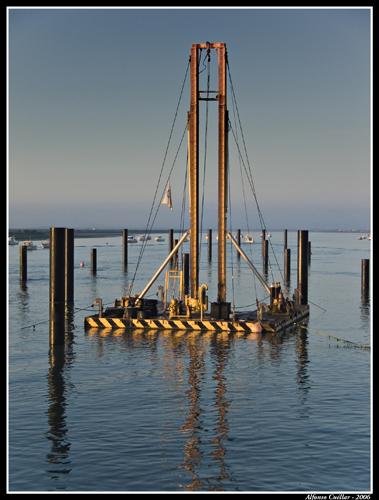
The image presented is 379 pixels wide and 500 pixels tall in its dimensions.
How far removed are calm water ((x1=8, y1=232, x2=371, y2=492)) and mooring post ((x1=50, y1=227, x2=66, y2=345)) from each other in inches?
38.6

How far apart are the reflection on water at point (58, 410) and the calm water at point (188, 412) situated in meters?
0.05

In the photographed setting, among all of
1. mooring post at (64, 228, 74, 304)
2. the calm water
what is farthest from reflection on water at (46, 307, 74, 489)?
mooring post at (64, 228, 74, 304)

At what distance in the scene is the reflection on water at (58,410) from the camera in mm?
20250

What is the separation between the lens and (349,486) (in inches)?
745

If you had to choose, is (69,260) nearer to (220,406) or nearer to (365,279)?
(220,406)

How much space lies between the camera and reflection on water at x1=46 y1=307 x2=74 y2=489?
20250 mm

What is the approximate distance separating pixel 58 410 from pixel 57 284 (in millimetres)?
9235

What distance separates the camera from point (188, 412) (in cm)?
2502

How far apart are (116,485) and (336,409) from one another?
9.77 meters

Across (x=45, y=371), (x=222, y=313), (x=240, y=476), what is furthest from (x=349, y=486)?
(x=222, y=313)

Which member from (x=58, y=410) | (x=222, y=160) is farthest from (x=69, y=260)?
(x=58, y=410)

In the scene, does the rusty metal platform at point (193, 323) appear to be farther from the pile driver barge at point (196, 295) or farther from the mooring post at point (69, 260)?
the mooring post at point (69, 260)

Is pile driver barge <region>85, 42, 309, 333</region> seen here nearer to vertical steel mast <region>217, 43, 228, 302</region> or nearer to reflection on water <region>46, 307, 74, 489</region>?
vertical steel mast <region>217, 43, 228, 302</region>

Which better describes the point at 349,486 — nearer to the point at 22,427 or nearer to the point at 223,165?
the point at 22,427
